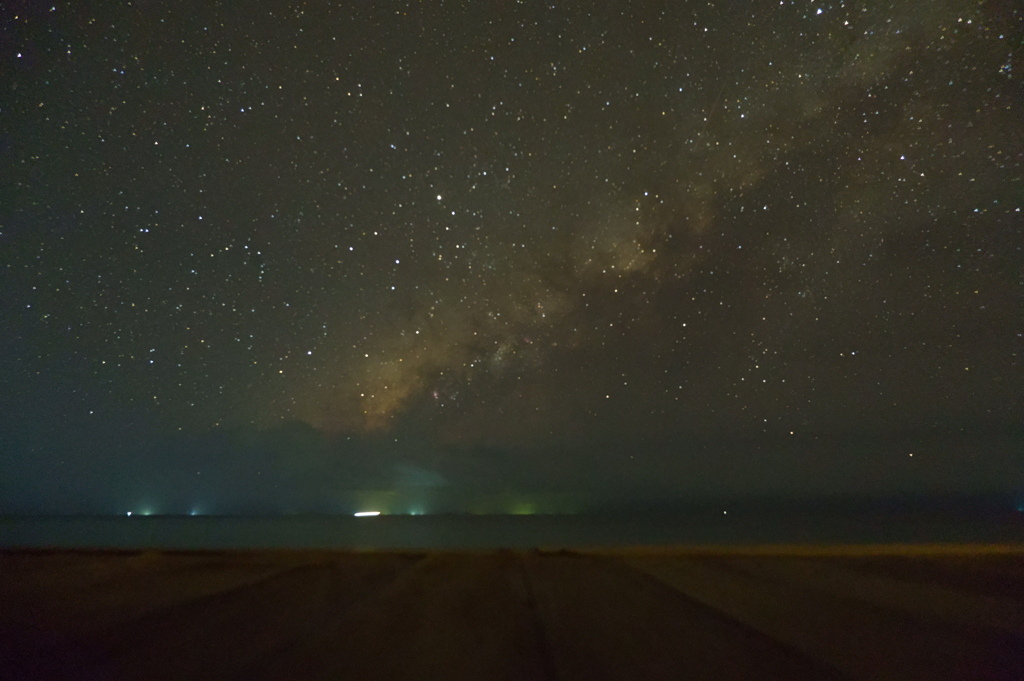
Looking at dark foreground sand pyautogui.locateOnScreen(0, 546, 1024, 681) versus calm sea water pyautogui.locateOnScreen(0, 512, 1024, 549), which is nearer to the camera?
dark foreground sand pyautogui.locateOnScreen(0, 546, 1024, 681)

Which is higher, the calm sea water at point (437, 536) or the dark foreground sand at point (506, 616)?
the dark foreground sand at point (506, 616)

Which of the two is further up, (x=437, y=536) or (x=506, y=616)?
(x=506, y=616)

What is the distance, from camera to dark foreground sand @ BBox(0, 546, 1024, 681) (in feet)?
5.77

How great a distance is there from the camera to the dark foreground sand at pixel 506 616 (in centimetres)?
176

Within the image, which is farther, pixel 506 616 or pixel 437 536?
pixel 437 536

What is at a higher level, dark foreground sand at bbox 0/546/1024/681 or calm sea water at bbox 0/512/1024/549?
dark foreground sand at bbox 0/546/1024/681

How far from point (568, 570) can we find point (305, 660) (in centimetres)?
189

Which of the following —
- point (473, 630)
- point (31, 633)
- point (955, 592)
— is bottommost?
point (955, 592)

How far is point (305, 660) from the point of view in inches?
69.9

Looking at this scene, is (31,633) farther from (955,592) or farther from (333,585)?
(955,592)

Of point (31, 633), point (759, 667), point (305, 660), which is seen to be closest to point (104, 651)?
point (31, 633)

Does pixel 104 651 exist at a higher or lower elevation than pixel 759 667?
higher

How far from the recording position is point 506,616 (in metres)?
2.32

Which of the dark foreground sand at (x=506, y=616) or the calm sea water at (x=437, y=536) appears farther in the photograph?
the calm sea water at (x=437, y=536)
